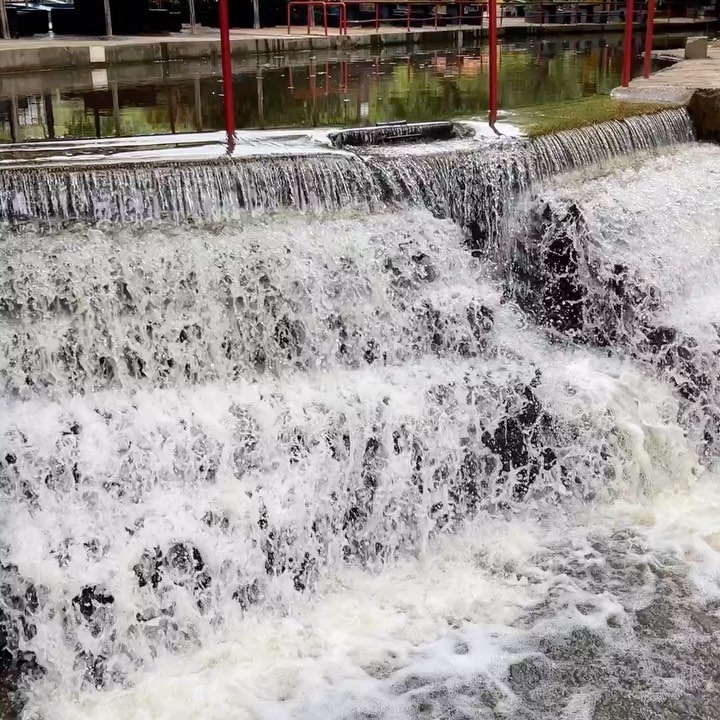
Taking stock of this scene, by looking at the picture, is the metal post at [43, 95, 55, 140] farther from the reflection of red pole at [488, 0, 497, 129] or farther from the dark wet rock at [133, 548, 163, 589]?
the dark wet rock at [133, 548, 163, 589]

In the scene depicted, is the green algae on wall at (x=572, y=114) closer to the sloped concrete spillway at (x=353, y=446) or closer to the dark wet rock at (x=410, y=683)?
the sloped concrete spillway at (x=353, y=446)

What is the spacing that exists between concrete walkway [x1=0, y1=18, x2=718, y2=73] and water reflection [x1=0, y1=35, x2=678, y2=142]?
445 millimetres

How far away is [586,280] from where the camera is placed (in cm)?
607

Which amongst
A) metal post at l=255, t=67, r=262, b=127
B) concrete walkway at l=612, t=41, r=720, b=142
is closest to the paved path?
concrete walkway at l=612, t=41, r=720, b=142

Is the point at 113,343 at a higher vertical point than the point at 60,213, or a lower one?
lower

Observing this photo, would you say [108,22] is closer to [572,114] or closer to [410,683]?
[572,114]

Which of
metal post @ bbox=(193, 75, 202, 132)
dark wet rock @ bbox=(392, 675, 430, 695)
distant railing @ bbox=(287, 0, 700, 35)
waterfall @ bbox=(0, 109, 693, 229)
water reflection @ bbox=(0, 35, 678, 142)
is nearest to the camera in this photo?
dark wet rock @ bbox=(392, 675, 430, 695)

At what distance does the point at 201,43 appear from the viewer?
1527 centimetres

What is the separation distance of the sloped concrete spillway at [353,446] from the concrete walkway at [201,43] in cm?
894

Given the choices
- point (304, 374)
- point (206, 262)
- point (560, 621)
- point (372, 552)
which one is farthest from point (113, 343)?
point (560, 621)

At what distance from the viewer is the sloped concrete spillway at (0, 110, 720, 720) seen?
4.01 meters

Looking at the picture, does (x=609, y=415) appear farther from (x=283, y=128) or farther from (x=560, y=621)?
(x=283, y=128)

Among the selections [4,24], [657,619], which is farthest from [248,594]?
[4,24]

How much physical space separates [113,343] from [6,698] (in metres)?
1.73
